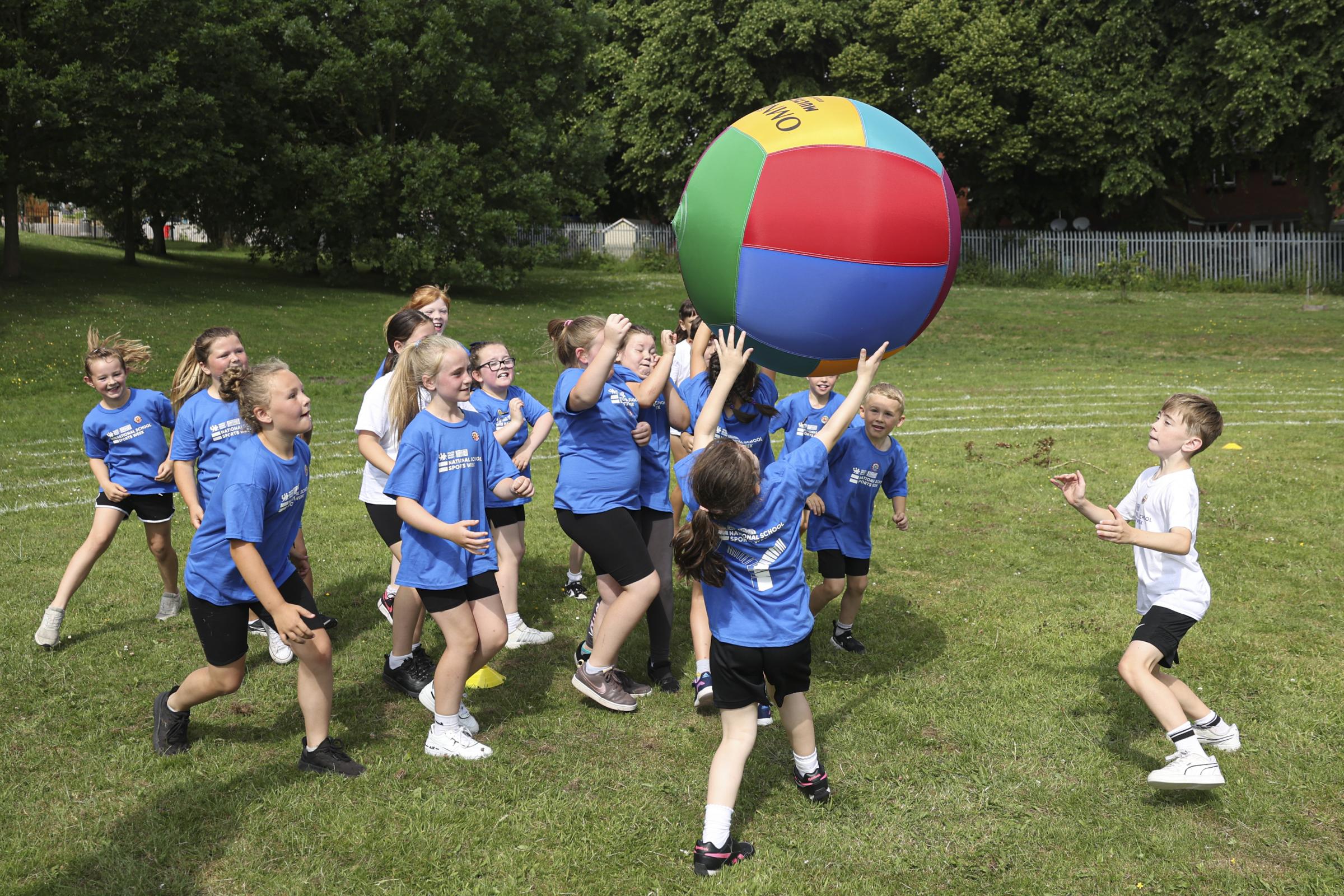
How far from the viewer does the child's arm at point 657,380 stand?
536 centimetres

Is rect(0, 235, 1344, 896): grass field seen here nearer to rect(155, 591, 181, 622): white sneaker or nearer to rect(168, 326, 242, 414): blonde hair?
rect(155, 591, 181, 622): white sneaker

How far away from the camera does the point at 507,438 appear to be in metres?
6.30

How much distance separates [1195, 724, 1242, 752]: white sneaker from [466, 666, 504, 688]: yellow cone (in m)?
3.51

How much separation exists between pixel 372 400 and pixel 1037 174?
1516 inches

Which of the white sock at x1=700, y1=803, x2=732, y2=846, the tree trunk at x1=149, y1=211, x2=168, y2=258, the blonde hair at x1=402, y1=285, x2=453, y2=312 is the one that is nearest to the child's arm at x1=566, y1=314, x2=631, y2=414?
the blonde hair at x1=402, y1=285, x2=453, y2=312

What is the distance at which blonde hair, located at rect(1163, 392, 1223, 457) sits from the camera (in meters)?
4.79

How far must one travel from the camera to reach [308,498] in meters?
10.3

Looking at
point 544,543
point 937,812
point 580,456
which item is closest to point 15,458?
point 544,543

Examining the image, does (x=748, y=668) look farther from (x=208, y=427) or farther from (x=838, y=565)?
(x=208, y=427)

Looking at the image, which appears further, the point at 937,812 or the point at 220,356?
the point at 220,356

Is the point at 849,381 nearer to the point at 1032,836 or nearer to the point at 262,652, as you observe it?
the point at 262,652

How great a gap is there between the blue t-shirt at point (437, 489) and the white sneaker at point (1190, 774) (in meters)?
2.98

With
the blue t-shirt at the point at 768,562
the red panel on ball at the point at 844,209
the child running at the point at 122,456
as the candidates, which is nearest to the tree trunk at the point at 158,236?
the child running at the point at 122,456

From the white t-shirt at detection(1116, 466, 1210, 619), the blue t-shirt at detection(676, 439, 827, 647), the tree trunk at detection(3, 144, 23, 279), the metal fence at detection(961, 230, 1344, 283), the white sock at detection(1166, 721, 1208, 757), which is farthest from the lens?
the metal fence at detection(961, 230, 1344, 283)
